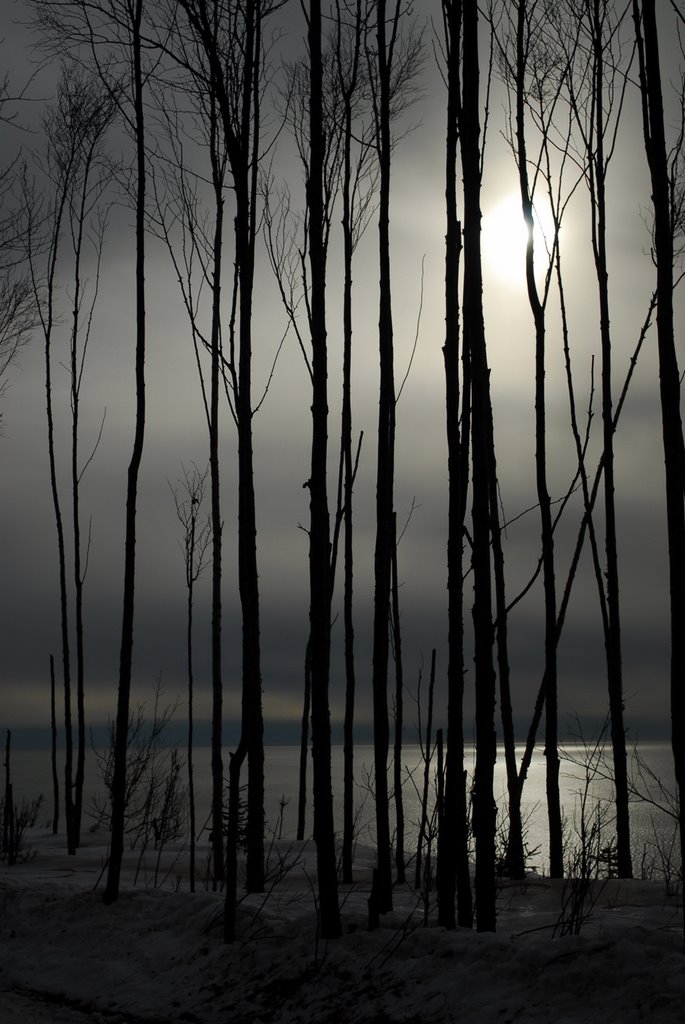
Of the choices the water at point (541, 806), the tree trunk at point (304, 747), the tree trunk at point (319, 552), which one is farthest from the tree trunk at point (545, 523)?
the tree trunk at point (304, 747)

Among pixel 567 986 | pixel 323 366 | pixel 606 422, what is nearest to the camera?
pixel 567 986

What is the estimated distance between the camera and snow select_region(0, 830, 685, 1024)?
386 centimetres

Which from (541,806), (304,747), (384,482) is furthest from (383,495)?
(541,806)

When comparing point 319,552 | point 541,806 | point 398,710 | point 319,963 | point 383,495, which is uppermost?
point 383,495

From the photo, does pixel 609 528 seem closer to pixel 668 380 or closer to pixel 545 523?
pixel 545 523

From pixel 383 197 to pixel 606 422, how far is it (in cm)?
284

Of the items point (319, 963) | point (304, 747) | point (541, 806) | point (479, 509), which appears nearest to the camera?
point (319, 963)

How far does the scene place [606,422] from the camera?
26.5 feet

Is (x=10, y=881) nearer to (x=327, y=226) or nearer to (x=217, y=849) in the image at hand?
(x=217, y=849)

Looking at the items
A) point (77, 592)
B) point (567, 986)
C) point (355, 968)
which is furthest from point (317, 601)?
point (77, 592)

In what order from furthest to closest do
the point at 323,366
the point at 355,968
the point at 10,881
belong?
the point at 10,881, the point at 323,366, the point at 355,968

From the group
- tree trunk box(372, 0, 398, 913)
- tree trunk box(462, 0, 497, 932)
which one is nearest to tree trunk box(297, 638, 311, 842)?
tree trunk box(372, 0, 398, 913)

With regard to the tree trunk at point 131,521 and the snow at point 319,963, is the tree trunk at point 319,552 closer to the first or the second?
the snow at point 319,963

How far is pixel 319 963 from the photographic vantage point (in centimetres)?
473
